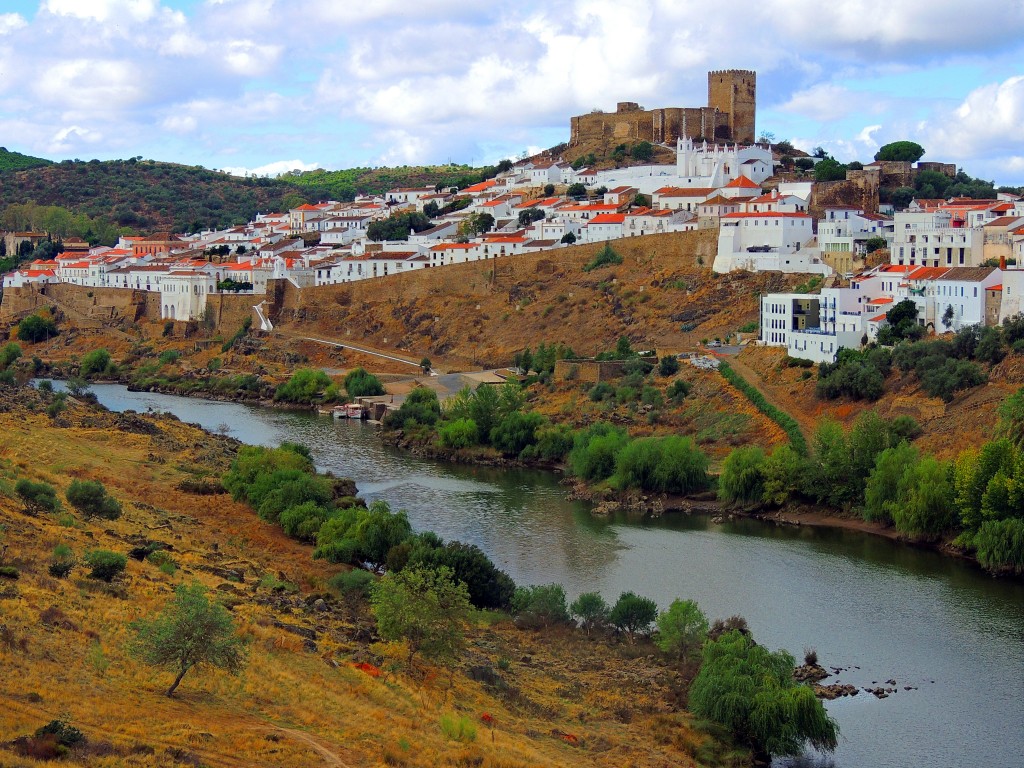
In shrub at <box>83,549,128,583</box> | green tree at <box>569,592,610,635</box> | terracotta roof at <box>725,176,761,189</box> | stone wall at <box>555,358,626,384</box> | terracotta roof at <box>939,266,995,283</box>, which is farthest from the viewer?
terracotta roof at <box>725,176,761,189</box>

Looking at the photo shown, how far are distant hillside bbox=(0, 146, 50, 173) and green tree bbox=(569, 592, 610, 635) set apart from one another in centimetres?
9238

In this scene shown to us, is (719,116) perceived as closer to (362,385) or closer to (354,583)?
(362,385)

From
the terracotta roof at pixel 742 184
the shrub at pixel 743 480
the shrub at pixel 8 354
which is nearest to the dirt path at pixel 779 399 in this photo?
the shrub at pixel 743 480

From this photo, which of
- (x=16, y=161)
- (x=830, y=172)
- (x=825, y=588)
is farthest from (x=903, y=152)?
(x=16, y=161)

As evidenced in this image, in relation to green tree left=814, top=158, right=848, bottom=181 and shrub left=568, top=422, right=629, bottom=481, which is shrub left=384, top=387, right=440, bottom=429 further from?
green tree left=814, top=158, right=848, bottom=181

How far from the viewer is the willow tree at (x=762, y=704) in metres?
16.8

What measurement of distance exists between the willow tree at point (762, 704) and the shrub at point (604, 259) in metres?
33.1

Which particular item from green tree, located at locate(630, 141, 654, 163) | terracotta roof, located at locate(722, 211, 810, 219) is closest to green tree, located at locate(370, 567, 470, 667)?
terracotta roof, located at locate(722, 211, 810, 219)

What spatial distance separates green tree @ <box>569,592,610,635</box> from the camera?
21.1m

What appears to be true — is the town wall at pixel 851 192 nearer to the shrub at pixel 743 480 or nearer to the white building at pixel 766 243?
the white building at pixel 766 243

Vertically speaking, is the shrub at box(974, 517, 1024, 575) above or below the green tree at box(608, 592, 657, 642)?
above

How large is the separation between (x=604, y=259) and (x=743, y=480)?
69.8ft

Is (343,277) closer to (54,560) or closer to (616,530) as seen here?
(616,530)

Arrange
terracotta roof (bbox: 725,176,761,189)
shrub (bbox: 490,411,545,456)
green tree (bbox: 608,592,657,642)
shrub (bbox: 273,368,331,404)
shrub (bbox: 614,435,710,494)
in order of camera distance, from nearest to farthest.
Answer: green tree (bbox: 608,592,657,642)
shrub (bbox: 614,435,710,494)
shrub (bbox: 490,411,545,456)
shrub (bbox: 273,368,331,404)
terracotta roof (bbox: 725,176,761,189)
